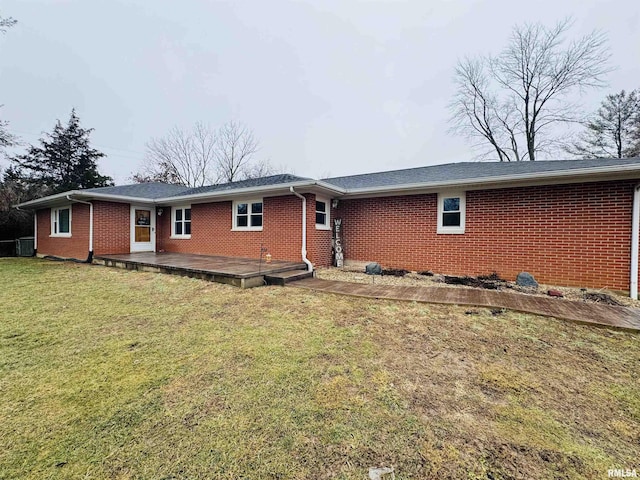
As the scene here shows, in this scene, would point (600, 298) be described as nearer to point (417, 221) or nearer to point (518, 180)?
point (518, 180)

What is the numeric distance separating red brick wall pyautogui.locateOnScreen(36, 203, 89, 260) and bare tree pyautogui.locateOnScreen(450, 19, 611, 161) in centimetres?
2352

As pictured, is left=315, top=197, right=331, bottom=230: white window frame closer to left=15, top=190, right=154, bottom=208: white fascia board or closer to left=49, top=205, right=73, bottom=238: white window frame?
left=15, top=190, right=154, bottom=208: white fascia board

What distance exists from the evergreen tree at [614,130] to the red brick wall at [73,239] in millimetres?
26911

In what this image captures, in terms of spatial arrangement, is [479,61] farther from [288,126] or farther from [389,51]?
[288,126]

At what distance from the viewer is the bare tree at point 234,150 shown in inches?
980

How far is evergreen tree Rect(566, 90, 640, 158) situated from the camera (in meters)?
15.9

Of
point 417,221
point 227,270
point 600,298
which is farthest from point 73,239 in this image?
point 600,298

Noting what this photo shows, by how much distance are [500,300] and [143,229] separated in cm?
1284

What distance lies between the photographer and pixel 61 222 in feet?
38.7

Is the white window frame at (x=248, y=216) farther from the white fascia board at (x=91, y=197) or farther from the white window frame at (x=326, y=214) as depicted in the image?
the white fascia board at (x=91, y=197)

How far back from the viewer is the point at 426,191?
7.95 meters

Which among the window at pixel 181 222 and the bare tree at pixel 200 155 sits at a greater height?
the bare tree at pixel 200 155

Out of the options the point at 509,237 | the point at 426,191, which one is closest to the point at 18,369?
the point at 426,191

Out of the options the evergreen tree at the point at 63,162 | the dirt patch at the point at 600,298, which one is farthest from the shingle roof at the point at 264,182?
the evergreen tree at the point at 63,162
